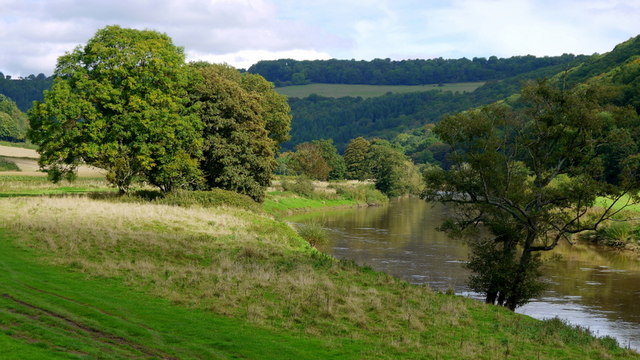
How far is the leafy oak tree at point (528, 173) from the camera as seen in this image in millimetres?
29719

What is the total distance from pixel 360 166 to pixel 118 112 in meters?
107

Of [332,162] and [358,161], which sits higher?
[358,161]

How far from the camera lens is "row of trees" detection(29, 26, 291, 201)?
48656 millimetres

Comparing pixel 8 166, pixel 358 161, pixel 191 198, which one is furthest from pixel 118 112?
pixel 358 161

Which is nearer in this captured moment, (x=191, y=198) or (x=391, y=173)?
(x=191, y=198)

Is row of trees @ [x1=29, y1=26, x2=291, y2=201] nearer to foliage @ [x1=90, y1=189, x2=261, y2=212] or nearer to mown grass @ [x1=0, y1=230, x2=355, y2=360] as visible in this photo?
foliage @ [x1=90, y1=189, x2=261, y2=212]

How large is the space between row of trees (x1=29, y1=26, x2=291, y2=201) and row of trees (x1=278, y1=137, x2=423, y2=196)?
7276 centimetres

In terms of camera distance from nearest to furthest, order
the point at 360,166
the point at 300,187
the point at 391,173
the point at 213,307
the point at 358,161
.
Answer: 1. the point at 213,307
2. the point at 300,187
3. the point at 391,173
4. the point at 360,166
5. the point at 358,161

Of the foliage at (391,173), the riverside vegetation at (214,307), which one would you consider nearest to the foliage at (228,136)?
the riverside vegetation at (214,307)

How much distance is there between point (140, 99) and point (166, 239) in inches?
811

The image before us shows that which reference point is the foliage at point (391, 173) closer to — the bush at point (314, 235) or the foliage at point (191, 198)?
the bush at point (314, 235)

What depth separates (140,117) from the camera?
1957 inches

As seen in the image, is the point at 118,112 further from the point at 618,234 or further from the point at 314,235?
the point at 618,234

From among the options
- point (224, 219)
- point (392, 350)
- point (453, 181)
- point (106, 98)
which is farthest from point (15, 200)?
point (392, 350)
